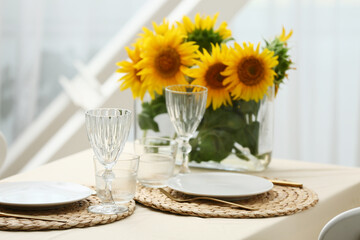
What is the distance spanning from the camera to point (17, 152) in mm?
2531

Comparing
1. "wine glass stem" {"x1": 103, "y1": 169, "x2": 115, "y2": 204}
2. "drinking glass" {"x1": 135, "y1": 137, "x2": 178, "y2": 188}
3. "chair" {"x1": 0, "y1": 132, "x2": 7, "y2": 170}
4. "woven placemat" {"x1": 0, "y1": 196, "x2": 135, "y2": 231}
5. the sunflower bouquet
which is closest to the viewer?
"woven placemat" {"x1": 0, "y1": 196, "x2": 135, "y2": 231}

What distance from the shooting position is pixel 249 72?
4.66ft

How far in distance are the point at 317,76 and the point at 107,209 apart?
8.15 feet

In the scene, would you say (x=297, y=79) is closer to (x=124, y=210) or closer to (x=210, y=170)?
(x=210, y=170)

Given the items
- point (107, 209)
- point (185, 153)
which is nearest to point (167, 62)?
point (185, 153)

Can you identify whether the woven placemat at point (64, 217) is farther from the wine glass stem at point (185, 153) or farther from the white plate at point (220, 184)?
the wine glass stem at point (185, 153)

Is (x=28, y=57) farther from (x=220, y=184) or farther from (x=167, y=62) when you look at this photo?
(x=220, y=184)

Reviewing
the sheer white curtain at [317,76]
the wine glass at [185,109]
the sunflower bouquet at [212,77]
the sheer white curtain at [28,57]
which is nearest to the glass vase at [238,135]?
the sunflower bouquet at [212,77]

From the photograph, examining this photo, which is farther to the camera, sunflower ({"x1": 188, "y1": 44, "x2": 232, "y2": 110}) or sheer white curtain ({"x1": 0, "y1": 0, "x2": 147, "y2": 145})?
sheer white curtain ({"x1": 0, "y1": 0, "x2": 147, "y2": 145})

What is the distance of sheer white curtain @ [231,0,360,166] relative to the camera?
3.35 metres

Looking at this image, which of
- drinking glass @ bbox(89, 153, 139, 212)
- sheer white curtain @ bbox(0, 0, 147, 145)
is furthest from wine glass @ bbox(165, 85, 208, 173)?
sheer white curtain @ bbox(0, 0, 147, 145)

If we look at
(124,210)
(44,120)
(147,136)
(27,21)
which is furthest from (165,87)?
(27,21)

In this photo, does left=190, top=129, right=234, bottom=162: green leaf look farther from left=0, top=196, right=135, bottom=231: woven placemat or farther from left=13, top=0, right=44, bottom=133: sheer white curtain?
left=13, top=0, right=44, bottom=133: sheer white curtain

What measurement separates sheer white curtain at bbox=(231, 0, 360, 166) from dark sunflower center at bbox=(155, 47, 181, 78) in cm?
198
